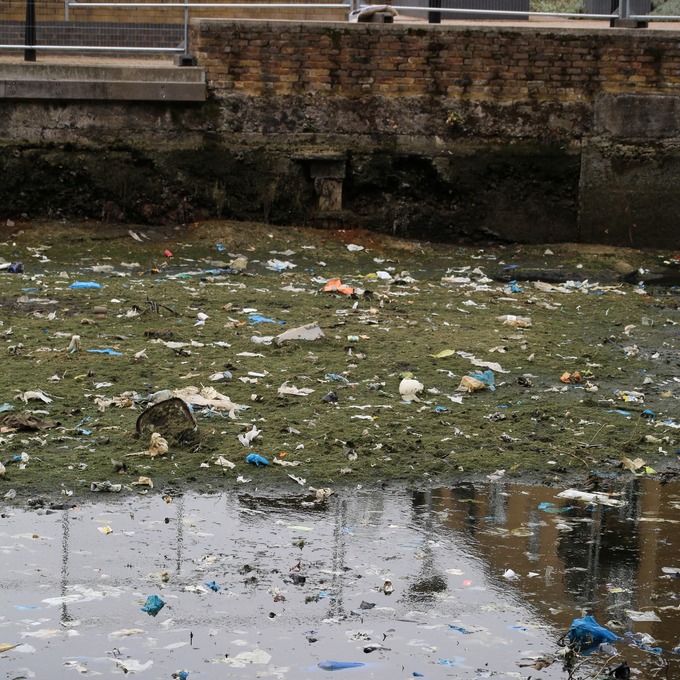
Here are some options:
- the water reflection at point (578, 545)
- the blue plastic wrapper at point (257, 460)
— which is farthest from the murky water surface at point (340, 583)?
the blue plastic wrapper at point (257, 460)

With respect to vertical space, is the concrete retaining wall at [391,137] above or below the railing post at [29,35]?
below

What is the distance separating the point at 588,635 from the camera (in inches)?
128

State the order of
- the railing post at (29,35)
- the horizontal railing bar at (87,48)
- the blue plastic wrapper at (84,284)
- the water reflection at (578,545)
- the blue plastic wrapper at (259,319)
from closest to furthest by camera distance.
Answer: the water reflection at (578,545), the blue plastic wrapper at (259,319), the blue plastic wrapper at (84,284), the horizontal railing bar at (87,48), the railing post at (29,35)

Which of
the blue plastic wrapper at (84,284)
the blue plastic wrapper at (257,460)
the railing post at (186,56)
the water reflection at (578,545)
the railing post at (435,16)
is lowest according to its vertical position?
the water reflection at (578,545)

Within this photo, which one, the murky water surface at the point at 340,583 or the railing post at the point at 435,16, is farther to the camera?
the railing post at the point at 435,16

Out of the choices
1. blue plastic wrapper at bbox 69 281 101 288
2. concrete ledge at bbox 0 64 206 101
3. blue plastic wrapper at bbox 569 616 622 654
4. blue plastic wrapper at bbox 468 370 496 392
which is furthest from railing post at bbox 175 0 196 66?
blue plastic wrapper at bbox 569 616 622 654

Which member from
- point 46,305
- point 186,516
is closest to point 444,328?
point 46,305

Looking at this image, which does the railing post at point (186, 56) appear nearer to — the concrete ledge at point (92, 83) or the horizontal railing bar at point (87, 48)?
the horizontal railing bar at point (87, 48)

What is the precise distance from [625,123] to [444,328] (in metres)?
4.64

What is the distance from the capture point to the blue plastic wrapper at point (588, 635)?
3.22 m

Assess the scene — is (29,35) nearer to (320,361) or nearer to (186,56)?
(186,56)

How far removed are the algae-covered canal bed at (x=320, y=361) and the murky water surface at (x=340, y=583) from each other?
1.07 feet

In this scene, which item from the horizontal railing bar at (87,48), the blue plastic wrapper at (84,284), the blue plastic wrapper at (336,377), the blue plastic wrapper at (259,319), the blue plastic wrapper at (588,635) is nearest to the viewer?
the blue plastic wrapper at (588,635)

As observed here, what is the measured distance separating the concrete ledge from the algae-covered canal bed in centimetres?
132
